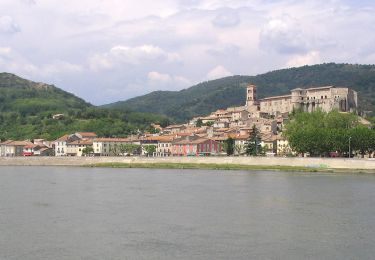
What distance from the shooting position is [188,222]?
2717cm

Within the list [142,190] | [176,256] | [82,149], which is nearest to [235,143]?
[82,149]

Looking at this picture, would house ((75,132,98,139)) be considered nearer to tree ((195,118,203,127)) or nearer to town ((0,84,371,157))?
town ((0,84,371,157))

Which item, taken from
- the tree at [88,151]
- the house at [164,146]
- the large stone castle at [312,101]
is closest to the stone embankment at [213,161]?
the tree at [88,151]

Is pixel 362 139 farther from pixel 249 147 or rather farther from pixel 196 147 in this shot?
pixel 196 147

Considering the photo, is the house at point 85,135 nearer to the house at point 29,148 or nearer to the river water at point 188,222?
the house at point 29,148

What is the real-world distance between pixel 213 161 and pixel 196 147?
1986cm

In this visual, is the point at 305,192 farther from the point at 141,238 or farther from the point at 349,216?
the point at 141,238

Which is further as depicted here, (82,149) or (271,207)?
(82,149)

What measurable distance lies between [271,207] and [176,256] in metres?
13.0

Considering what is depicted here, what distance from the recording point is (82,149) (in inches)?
4193

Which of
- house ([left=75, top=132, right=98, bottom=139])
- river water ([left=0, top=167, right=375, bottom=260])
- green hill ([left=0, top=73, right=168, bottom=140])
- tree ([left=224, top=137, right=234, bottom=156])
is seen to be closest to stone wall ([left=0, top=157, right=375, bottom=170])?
tree ([left=224, top=137, right=234, bottom=156])

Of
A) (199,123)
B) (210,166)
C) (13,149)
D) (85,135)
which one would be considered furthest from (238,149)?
(13,149)

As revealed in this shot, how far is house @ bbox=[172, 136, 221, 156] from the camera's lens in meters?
93.3

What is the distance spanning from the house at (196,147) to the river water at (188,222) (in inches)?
1903
